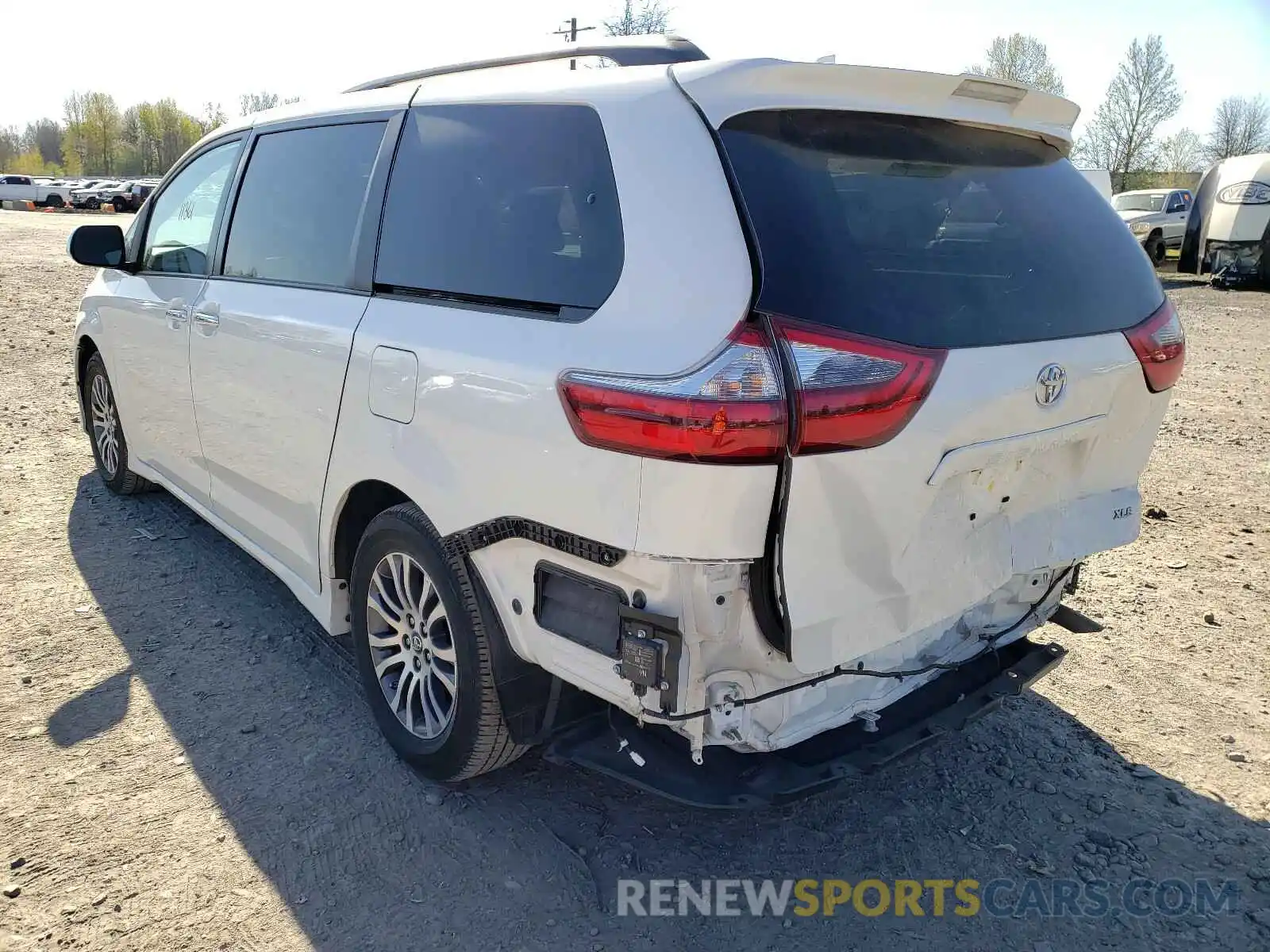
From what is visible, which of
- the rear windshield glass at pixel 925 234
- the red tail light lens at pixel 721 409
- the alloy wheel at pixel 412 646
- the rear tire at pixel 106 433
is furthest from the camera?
the rear tire at pixel 106 433

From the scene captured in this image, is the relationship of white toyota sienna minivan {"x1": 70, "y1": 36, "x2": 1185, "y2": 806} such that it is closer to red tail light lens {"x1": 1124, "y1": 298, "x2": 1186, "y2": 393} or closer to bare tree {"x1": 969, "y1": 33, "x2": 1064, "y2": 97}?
red tail light lens {"x1": 1124, "y1": 298, "x2": 1186, "y2": 393}

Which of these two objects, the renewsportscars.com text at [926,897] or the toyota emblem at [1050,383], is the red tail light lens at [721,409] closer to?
the toyota emblem at [1050,383]

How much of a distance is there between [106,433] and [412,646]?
3.44 metres

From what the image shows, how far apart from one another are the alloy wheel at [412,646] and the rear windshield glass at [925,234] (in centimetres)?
139

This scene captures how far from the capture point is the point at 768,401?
1.93 metres

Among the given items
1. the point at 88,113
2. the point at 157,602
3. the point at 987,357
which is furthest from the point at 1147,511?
the point at 88,113

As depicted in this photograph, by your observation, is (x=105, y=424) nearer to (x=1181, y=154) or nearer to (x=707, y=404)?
(x=707, y=404)

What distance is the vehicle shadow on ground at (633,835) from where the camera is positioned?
2424mm

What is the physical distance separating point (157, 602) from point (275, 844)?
1.89 meters

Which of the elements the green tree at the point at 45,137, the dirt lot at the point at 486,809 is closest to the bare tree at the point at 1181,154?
the dirt lot at the point at 486,809

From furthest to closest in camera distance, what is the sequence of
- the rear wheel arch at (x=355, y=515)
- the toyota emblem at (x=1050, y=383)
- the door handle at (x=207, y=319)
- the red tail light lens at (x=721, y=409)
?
the door handle at (x=207, y=319)
the rear wheel arch at (x=355, y=515)
the toyota emblem at (x=1050, y=383)
the red tail light lens at (x=721, y=409)

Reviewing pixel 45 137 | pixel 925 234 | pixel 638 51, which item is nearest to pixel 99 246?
pixel 638 51

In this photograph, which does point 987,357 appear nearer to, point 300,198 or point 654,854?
point 654,854

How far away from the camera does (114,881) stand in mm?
2543
